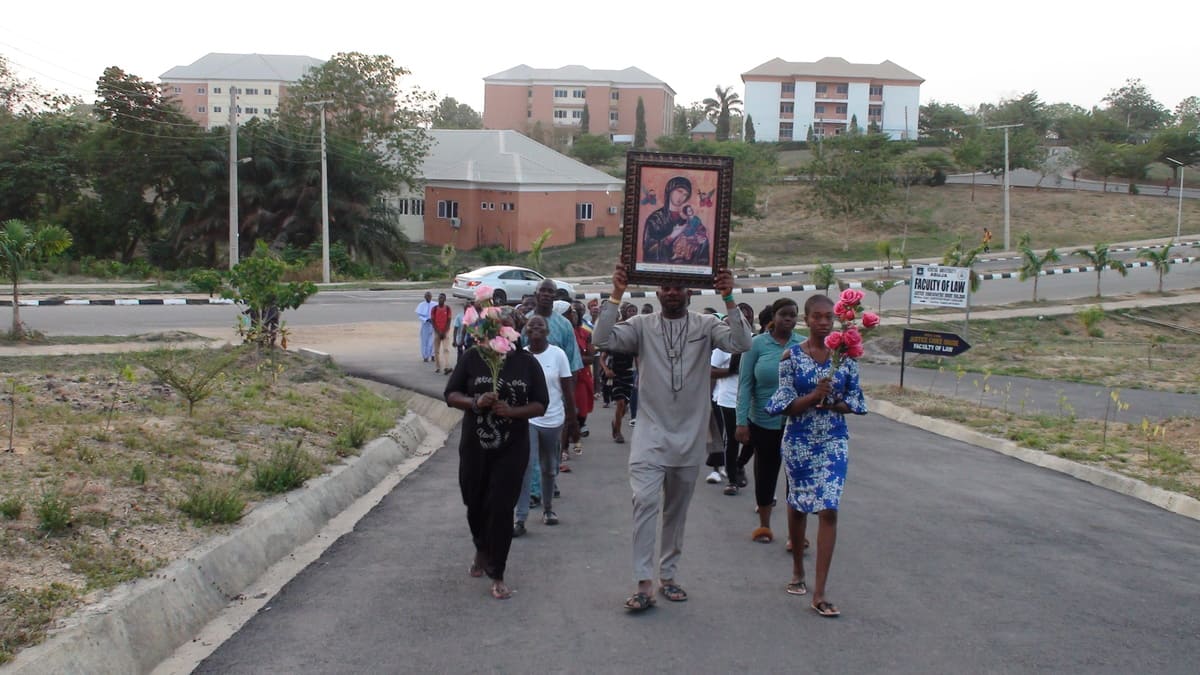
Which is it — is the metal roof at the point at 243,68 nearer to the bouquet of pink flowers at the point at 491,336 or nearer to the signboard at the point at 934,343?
the signboard at the point at 934,343

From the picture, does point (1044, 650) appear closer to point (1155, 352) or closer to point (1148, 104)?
point (1155, 352)

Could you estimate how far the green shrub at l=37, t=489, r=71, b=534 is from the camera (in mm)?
6629

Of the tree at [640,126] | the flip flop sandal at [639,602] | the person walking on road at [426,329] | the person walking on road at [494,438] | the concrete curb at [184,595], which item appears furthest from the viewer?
the tree at [640,126]

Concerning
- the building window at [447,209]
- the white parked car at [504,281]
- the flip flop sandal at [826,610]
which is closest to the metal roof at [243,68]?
the building window at [447,209]

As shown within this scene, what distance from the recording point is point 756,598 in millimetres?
6863

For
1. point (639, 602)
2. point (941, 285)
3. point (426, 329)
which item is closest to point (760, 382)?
point (639, 602)

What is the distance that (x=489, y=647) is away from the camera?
232 inches

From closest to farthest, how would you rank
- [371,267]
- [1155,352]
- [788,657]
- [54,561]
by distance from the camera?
[788,657] < [54,561] < [1155,352] < [371,267]

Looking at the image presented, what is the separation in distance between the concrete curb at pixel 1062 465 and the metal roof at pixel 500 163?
41.9m

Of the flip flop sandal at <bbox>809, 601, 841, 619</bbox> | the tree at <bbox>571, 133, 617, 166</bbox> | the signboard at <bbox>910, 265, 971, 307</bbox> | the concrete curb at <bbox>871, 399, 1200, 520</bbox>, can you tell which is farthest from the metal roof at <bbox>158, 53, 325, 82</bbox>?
the flip flop sandal at <bbox>809, 601, 841, 619</bbox>

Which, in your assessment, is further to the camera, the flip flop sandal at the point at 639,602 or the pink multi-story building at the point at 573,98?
the pink multi-story building at the point at 573,98

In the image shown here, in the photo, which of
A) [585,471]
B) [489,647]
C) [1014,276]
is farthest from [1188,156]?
[489,647]

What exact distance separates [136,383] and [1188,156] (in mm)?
82815

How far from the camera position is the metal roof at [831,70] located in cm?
10131
